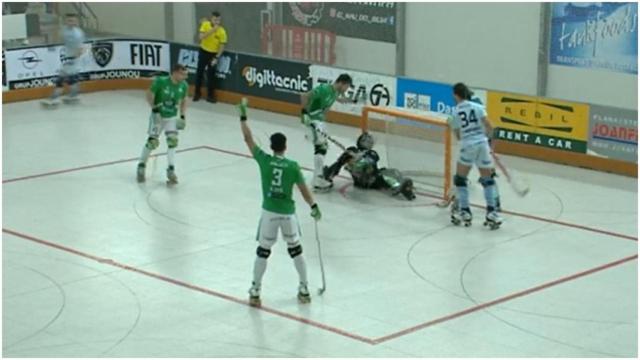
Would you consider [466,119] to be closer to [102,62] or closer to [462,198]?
[462,198]

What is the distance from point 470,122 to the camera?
17297 millimetres

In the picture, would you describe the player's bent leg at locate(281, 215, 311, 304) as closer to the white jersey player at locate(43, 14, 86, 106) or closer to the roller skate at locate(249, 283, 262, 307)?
the roller skate at locate(249, 283, 262, 307)

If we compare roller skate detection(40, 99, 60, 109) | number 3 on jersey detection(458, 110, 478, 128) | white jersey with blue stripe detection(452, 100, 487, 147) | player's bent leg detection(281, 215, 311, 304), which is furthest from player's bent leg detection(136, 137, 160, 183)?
roller skate detection(40, 99, 60, 109)

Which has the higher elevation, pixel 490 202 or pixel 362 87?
pixel 362 87

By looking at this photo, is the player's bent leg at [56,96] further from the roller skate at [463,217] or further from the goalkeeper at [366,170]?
the roller skate at [463,217]

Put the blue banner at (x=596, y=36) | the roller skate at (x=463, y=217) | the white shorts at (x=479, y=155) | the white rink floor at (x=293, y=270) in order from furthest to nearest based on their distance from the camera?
1. the blue banner at (x=596, y=36)
2. the roller skate at (x=463, y=217)
3. the white shorts at (x=479, y=155)
4. the white rink floor at (x=293, y=270)

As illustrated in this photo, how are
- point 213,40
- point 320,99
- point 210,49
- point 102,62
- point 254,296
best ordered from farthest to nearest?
point 102,62 → point 210,49 → point 213,40 → point 320,99 → point 254,296

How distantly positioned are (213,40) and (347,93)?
3.63 meters

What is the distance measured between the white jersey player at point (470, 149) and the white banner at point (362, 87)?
21.3 feet

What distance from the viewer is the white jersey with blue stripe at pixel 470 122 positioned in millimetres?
17234

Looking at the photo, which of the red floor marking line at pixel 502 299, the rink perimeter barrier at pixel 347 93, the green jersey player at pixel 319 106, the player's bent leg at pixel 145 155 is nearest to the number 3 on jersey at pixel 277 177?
the red floor marking line at pixel 502 299

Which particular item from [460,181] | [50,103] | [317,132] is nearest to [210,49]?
[50,103]

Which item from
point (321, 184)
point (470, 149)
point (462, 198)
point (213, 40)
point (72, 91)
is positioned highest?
point (213, 40)

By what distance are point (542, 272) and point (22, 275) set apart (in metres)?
Result: 6.10
